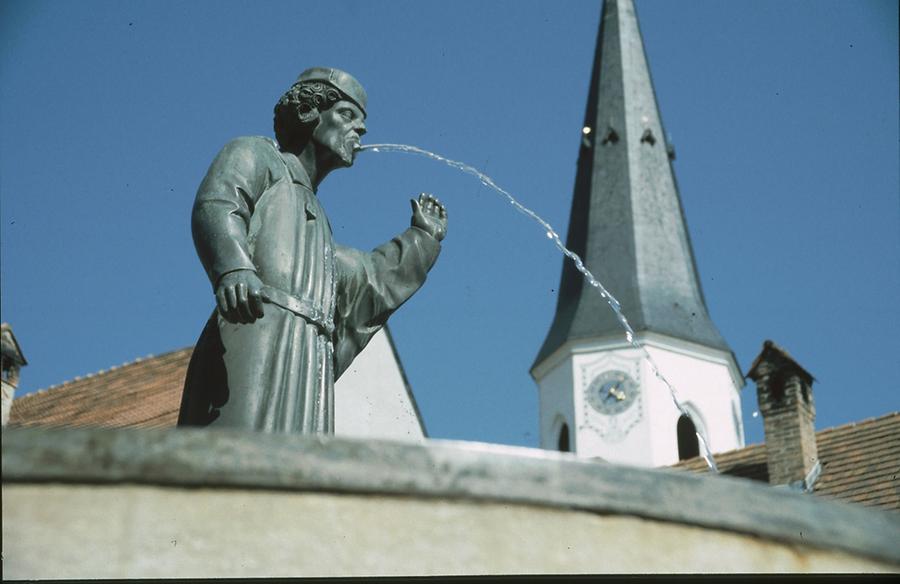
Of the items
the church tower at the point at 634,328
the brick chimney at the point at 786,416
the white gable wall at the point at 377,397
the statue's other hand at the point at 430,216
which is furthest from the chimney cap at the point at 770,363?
the statue's other hand at the point at 430,216

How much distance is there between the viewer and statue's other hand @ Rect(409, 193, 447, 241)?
6.38 meters

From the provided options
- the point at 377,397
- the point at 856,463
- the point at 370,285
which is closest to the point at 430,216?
the point at 370,285

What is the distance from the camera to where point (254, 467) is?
13.0 feet

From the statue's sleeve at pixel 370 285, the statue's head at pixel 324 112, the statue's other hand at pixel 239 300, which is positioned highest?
the statue's head at pixel 324 112

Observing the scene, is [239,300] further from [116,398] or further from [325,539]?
[116,398]

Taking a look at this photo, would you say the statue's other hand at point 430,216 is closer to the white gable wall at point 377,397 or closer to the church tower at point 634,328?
the white gable wall at point 377,397

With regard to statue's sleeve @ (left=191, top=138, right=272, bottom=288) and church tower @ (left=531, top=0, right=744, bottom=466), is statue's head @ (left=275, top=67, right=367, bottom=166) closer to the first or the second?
statue's sleeve @ (left=191, top=138, right=272, bottom=288)

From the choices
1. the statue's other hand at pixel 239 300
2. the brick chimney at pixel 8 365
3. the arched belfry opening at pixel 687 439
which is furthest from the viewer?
the arched belfry opening at pixel 687 439

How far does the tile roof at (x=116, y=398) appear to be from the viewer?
21.7 m

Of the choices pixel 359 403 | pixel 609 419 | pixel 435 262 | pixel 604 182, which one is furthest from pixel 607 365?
pixel 435 262

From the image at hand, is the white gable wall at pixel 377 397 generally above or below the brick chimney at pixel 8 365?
below

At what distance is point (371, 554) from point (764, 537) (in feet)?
3.34

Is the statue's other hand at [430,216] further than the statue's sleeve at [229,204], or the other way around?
the statue's other hand at [430,216]

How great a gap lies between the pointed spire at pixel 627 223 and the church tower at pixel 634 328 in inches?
1.8
